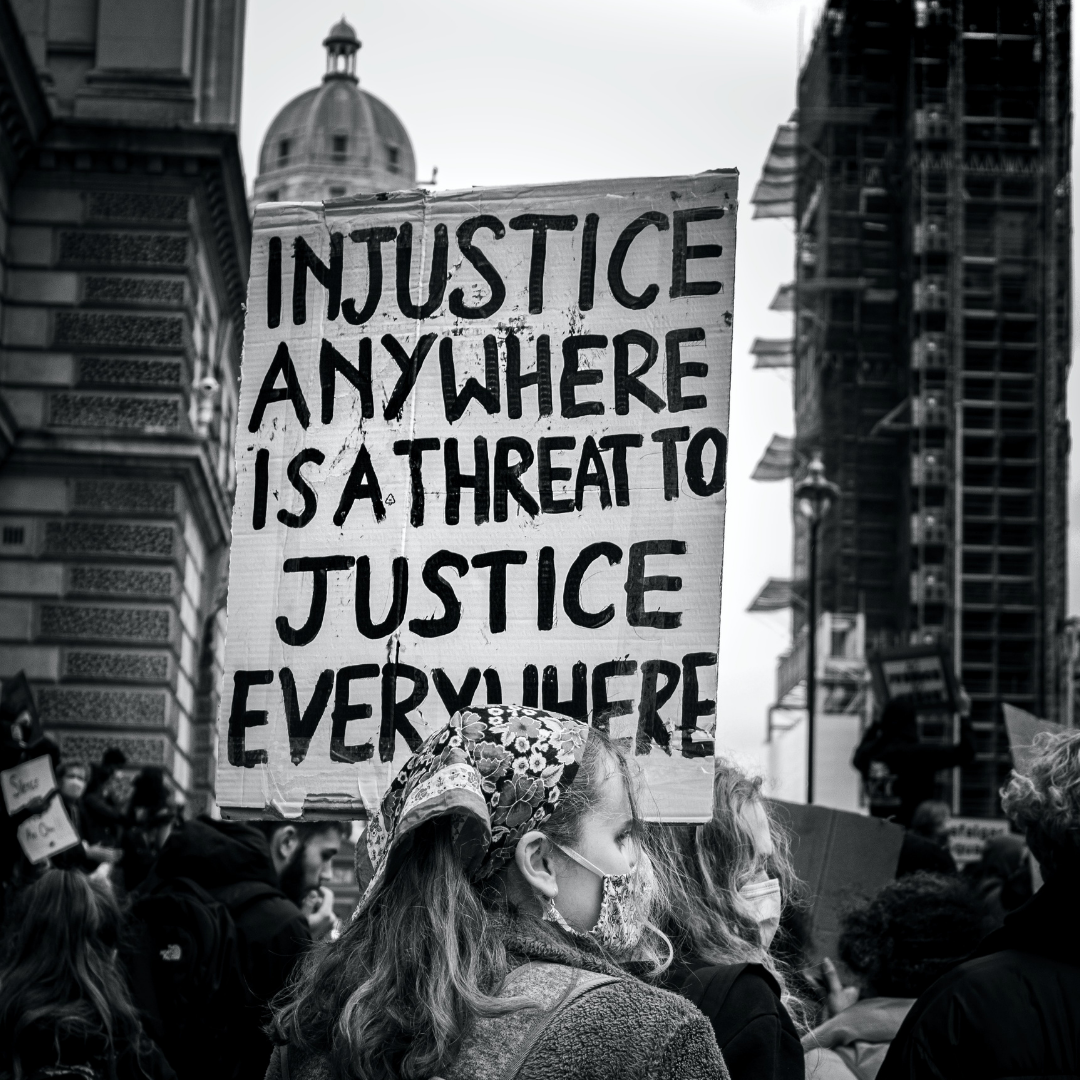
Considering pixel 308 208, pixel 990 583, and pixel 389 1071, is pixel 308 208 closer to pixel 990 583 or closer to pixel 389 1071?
pixel 389 1071

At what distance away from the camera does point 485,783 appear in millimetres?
2670

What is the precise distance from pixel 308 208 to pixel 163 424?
57.7 ft

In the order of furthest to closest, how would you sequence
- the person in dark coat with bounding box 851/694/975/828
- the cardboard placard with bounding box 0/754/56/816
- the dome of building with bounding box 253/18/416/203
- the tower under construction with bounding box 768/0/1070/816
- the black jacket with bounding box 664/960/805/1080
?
the dome of building with bounding box 253/18/416/203 < the tower under construction with bounding box 768/0/1070/816 < the person in dark coat with bounding box 851/694/975/828 < the cardboard placard with bounding box 0/754/56/816 < the black jacket with bounding box 664/960/805/1080

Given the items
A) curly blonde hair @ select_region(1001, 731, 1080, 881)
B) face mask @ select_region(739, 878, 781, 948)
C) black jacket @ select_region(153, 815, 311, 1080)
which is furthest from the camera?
black jacket @ select_region(153, 815, 311, 1080)

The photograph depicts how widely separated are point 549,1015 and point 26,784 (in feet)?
26.7

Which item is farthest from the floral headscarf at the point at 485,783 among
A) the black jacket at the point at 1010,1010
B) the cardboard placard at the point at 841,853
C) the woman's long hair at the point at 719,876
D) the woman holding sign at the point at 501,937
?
the cardboard placard at the point at 841,853

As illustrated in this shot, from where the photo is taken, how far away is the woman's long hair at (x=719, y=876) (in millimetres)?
3898

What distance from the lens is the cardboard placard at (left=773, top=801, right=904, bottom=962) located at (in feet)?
18.8

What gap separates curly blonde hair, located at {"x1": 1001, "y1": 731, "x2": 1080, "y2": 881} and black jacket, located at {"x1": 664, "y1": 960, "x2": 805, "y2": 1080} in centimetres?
57

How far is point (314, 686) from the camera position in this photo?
456 centimetres

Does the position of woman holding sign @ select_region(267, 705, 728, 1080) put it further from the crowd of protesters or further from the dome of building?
the dome of building

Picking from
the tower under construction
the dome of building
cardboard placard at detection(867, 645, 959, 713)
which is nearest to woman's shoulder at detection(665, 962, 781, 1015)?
cardboard placard at detection(867, 645, 959, 713)

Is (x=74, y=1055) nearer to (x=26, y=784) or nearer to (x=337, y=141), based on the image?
(x=26, y=784)

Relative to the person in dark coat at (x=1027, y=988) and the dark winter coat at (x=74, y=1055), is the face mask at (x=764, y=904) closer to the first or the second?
the person in dark coat at (x=1027, y=988)
